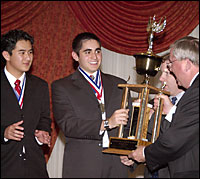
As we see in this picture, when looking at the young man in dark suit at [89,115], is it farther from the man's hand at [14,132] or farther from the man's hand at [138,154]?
the man's hand at [14,132]

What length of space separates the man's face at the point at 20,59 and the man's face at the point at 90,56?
0.53 metres

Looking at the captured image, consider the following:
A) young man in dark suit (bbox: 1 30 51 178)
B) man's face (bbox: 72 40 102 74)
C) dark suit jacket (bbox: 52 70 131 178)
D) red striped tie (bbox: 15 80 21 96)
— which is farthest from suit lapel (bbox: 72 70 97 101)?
red striped tie (bbox: 15 80 21 96)

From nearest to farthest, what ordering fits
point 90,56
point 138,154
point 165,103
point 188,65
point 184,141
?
point 184,141, point 188,65, point 138,154, point 165,103, point 90,56

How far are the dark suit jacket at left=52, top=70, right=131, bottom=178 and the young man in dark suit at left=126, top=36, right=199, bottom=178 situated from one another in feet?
1.26

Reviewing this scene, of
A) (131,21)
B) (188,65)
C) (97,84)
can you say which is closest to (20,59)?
(97,84)

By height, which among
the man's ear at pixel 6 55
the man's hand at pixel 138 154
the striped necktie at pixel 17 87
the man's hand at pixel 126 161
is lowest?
the man's hand at pixel 126 161

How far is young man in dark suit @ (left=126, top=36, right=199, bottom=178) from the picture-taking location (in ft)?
9.59

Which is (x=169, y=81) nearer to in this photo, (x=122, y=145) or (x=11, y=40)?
(x=122, y=145)

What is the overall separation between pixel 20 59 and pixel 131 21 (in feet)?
6.38

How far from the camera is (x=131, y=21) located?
5.28m

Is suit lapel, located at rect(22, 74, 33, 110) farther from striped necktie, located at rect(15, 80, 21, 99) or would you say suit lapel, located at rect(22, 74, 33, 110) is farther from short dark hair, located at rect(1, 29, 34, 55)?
short dark hair, located at rect(1, 29, 34, 55)

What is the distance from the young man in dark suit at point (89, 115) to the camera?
11.4 ft

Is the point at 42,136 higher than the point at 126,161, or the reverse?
the point at 42,136

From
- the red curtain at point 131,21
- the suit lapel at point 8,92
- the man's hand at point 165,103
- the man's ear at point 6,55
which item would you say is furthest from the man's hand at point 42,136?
the red curtain at point 131,21
